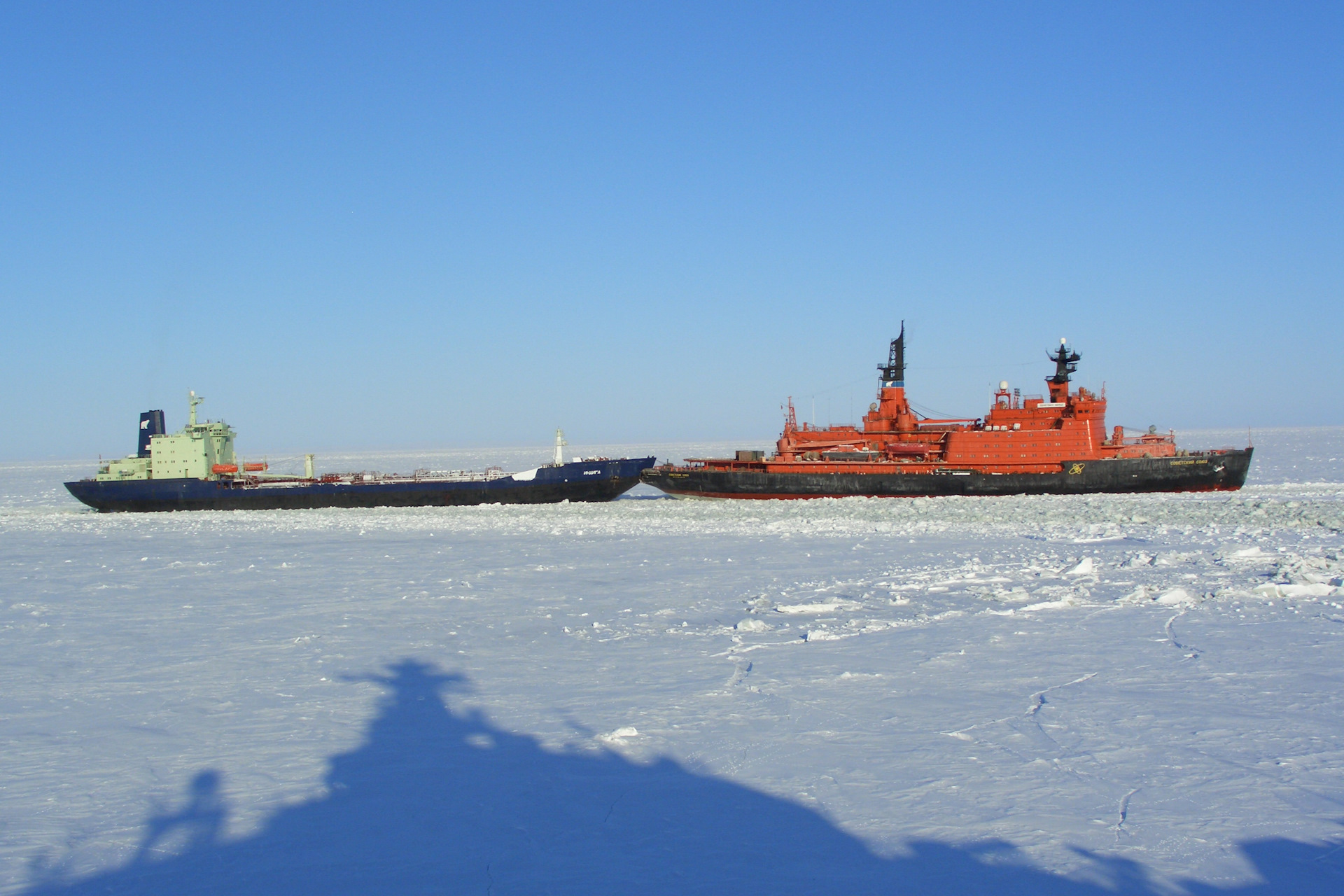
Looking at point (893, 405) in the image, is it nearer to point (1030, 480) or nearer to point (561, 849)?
point (1030, 480)

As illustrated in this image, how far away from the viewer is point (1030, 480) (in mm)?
30375

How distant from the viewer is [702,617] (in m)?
9.97

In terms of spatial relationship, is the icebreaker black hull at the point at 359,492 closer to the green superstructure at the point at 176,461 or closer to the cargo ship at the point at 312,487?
the cargo ship at the point at 312,487

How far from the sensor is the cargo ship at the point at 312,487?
103 ft

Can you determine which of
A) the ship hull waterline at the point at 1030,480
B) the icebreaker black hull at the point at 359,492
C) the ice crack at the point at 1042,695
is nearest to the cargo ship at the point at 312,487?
the icebreaker black hull at the point at 359,492

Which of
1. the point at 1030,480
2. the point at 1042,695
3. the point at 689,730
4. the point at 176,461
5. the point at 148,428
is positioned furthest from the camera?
the point at 148,428

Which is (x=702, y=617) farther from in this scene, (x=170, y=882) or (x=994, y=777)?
(x=170, y=882)

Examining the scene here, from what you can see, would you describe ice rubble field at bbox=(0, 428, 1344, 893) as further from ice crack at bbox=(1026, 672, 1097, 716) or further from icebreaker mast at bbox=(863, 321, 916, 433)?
icebreaker mast at bbox=(863, 321, 916, 433)

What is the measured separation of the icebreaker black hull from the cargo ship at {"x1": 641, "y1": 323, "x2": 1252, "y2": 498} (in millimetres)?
3007

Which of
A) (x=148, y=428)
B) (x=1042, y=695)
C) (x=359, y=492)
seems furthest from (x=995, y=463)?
(x=148, y=428)

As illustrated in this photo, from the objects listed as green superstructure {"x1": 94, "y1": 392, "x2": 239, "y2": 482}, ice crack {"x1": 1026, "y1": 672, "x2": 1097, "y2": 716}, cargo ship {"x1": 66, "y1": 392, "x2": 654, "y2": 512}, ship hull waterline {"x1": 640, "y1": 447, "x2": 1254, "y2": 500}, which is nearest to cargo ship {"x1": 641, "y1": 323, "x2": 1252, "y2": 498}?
ship hull waterline {"x1": 640, "y1": 447, "x2": 1254, "y2": 500}

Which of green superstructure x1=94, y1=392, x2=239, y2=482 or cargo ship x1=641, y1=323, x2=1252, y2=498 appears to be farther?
green superstructure x1=94, y1=392, x2=239, y2=482

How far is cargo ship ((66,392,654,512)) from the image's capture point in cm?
3136

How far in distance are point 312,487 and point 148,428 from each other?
894cm
